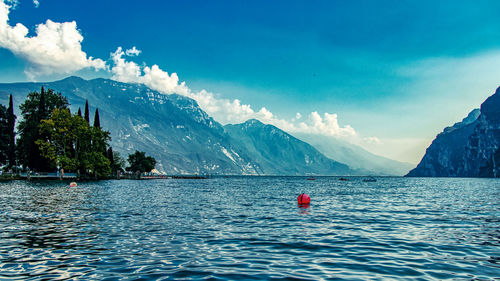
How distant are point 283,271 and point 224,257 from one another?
3.10 meters

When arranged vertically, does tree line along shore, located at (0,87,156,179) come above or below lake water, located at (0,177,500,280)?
above

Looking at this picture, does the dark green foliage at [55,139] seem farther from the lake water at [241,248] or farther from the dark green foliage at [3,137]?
the lake water at [241,248]

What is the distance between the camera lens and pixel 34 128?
331ft

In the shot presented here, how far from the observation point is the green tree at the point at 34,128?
10059cm

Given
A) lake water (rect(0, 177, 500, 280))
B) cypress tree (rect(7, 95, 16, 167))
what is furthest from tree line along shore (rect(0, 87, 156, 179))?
lake water (rect(0, 177, 500, 280))

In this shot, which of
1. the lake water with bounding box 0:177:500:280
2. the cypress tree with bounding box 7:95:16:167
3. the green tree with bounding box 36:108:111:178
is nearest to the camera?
the lake water with bounding box 0:177:500:280

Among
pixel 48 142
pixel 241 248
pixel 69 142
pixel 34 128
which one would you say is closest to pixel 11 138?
pixel 34 128

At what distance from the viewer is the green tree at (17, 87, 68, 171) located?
100594mm

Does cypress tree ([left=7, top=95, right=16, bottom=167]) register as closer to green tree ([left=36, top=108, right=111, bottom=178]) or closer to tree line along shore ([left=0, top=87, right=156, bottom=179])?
tree line along shore ([left=0, top=87, right=156, bottom=179])

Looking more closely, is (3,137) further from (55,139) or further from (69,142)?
(69,142)

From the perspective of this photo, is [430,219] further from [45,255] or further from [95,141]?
[95,141]

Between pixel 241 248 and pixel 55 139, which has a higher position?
pixel 55 139

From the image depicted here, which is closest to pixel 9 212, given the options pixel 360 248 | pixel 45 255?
pixel 45 255

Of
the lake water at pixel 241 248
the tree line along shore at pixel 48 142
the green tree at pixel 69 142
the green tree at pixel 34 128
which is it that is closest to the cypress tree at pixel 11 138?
the tree line along shore at pixel 48 142
